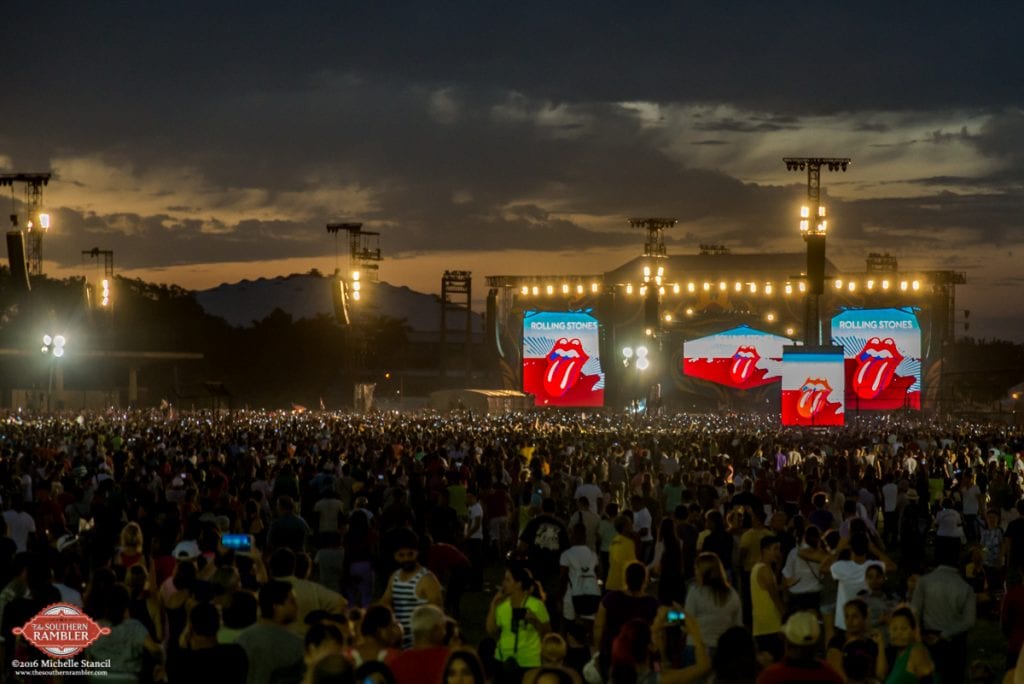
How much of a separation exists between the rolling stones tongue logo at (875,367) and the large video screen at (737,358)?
441 cm

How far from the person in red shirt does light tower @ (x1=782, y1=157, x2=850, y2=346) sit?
2888 cm

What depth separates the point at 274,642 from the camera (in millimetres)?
7539

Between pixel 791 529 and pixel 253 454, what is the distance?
46.5 ft

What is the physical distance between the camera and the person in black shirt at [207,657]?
705cm

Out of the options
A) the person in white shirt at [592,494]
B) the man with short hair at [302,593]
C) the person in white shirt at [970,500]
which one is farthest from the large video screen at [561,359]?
the man with short hair at [302,593]

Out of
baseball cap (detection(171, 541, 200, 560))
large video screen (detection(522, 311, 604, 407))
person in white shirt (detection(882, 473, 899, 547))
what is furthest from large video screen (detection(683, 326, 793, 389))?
baseball cap (detection(171, 541, 200, 560))

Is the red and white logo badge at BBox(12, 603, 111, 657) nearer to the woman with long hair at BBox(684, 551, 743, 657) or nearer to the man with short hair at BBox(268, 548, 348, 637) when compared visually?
the man with short hair at BBox(268, 548, 348, 637)

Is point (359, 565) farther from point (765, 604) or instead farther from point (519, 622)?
point (765, 604)

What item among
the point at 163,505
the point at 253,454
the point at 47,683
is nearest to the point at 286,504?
the point at 163,505

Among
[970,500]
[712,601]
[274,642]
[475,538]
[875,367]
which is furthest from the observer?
[875,367]

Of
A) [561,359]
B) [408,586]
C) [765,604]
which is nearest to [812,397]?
[561,359]

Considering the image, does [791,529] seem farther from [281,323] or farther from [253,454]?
[281,323]

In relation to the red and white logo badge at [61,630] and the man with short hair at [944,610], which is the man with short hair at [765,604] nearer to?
the man with short hair at [944,610]

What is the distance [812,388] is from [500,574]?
2562 centimetres
